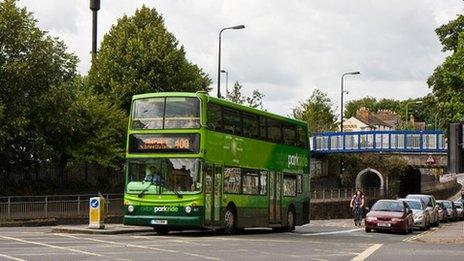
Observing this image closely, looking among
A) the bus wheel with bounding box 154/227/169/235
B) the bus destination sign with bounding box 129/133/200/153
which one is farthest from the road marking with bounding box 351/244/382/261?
the bus wheel with bounding box 154/227/169/235

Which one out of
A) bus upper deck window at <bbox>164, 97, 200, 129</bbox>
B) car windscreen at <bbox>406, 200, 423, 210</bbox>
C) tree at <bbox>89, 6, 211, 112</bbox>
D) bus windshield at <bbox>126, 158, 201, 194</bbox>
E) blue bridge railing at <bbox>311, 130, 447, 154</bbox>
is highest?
tree at <bbox>89, 6, 211, 112</bbox>

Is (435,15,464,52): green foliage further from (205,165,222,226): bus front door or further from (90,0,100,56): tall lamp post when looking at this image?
(205,165,222,226): bus front door

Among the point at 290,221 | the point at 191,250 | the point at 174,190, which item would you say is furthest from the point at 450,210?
the point at 191,250

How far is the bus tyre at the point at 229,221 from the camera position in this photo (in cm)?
2655

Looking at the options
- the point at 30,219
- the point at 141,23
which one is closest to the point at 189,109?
the point at 30,219

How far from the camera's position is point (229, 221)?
2688 cm

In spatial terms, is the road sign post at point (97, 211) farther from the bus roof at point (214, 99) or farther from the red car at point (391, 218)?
the red car at point (391, 218)

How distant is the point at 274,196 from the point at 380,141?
4885cm

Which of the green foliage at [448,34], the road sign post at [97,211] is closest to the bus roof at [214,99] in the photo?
the road sign post at [97,211]

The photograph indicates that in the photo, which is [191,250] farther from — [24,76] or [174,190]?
[24,76]

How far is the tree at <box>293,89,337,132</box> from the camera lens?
84.6 metres

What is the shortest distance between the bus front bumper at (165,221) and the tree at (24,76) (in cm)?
1422

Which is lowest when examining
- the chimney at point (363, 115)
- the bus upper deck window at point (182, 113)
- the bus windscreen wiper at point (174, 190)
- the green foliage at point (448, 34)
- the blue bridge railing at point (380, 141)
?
the bus windscreen wiper at point (174, 190)

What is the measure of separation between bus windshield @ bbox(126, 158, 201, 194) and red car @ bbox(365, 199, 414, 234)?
37.6 feet
